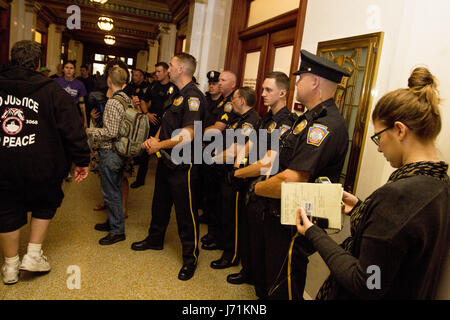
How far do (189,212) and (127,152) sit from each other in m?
0.71

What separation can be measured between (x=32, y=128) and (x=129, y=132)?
80cm

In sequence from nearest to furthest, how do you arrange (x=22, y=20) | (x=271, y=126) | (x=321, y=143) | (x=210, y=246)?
1. (x=321, y=143)
2. (x=271, y=126)
3. (x=210, y=246)
4. (x=22, y=20)

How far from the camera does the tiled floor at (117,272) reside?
78.9 inches

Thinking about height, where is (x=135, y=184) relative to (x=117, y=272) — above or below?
above

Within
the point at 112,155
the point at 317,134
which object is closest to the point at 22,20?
the point at 112,155

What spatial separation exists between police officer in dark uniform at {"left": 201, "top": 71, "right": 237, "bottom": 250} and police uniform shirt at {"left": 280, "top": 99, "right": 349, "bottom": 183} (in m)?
1.37

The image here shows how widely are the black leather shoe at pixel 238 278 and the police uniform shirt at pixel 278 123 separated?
0.94m

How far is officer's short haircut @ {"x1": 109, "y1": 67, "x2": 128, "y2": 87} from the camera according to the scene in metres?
2.56

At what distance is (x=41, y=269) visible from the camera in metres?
2.06

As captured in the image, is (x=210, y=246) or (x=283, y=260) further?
(x=210, y=246)

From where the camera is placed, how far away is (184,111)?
230 centimetres

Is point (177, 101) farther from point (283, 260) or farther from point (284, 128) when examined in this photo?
point (283, 260)

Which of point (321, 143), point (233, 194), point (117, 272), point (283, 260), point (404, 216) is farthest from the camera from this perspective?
point (233, 194)

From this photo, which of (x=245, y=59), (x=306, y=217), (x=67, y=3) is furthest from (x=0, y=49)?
(x=306, y=217)
